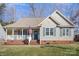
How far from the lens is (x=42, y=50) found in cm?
1483

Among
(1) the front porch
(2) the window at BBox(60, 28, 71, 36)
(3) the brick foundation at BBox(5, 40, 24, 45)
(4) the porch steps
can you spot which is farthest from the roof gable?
(3) the brick foundation at BBox(5, 40, 24, 45)

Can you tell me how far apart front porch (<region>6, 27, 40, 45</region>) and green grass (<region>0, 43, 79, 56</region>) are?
0.34 feet

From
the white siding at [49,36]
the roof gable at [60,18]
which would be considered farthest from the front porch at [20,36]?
the roof gable at [60,18]

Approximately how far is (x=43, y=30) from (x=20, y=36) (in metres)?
0.47

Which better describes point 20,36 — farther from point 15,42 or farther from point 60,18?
point 60,18

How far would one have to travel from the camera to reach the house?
1488cm

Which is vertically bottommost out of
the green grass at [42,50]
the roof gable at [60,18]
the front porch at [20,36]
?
the green grass at [42,50]

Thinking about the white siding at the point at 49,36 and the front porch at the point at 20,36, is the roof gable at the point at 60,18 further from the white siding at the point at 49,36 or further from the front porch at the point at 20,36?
the front porch at the point at 20,36

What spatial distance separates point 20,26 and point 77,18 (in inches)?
44.7

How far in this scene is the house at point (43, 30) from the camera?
48.8 feet

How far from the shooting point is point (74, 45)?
14.9m

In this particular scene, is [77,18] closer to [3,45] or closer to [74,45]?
[74,45]

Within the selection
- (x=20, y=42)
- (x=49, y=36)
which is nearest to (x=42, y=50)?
(x=49, y=36)

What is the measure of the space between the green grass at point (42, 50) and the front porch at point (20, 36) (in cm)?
10
